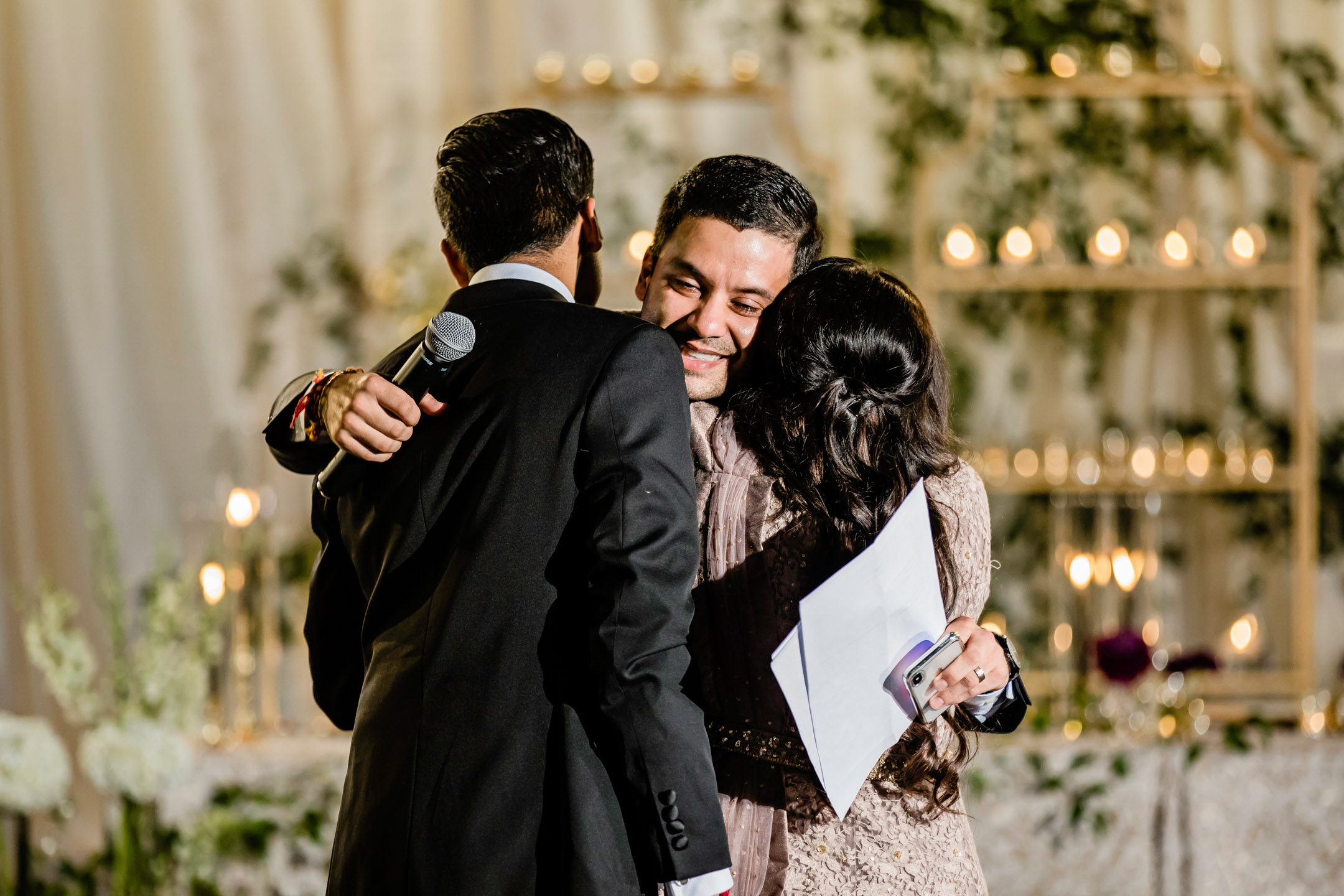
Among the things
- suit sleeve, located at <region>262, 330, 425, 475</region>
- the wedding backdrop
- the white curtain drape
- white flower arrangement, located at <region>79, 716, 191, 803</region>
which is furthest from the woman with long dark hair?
the white curtain drape

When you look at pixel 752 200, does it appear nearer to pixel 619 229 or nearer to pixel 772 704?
pixel 772 704

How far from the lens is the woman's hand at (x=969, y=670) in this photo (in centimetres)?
137

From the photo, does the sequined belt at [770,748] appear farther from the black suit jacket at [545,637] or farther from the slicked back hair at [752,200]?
the slicked back hair at [752,200]

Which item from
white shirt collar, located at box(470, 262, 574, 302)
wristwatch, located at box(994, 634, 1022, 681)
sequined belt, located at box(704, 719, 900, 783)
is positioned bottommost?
sequined belt, located at box(704, 719, 900, 783)

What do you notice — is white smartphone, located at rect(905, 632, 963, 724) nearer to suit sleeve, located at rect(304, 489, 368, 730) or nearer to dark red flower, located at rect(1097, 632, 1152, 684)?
suit sleeve, located at rect(304, 489, 368, 730)

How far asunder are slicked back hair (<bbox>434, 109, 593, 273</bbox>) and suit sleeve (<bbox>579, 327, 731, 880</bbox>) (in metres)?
0.22

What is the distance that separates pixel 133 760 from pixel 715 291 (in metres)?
1.88

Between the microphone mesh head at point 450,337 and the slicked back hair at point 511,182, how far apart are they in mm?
206

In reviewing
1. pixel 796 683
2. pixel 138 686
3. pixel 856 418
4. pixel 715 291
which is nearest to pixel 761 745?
pixel 796 683

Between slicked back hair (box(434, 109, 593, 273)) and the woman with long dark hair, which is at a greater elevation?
slicked back hair (box(434, 109, 593, 273))

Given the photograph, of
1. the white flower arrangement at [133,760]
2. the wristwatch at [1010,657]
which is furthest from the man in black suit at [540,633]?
the white flower arrangement at [133,760]

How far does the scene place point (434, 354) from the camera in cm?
128

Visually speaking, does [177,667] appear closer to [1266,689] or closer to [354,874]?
[354,874]

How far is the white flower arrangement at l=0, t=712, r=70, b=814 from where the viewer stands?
2.62m
